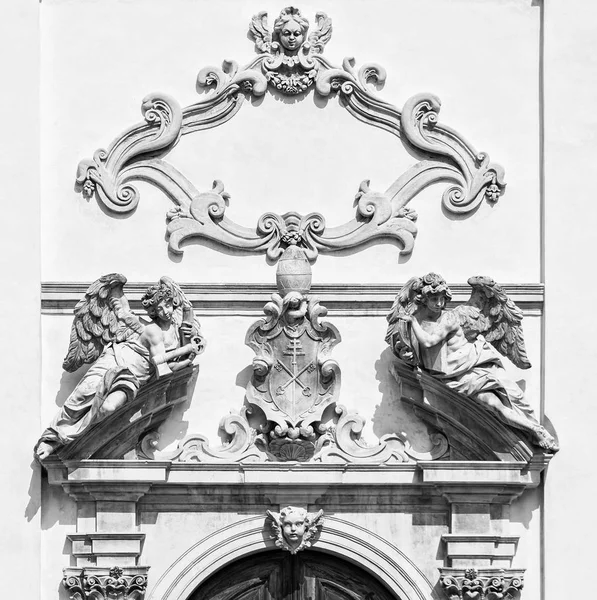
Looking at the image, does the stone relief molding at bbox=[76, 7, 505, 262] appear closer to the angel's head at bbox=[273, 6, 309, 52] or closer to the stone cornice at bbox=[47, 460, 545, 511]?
the angel's head at bbox=[273, 6, 309, 52]

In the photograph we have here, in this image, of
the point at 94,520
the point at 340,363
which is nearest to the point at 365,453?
the point at 340,363

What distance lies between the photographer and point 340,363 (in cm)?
1622

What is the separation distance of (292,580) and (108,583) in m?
1.26

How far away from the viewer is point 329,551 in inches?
631

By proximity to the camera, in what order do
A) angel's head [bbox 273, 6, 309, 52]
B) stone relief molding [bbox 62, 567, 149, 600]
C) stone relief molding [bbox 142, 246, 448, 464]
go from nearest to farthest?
1. stone relief molding [bbox 62, 567, 149, 600]
2. stone relief molding [bbox 142, 246, 448, 464]
3. angel's head [bbox 273, 6, 309, 52]

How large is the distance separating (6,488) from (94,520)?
626mm

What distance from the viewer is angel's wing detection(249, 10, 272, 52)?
54.3 feet

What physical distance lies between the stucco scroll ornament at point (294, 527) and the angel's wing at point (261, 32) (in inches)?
127

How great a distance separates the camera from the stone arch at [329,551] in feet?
52.3

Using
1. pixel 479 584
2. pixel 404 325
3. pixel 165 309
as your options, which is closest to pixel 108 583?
pixel 165 309

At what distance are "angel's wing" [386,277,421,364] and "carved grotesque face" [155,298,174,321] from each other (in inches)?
57.8

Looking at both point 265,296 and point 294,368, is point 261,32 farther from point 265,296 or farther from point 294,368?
point 294,368

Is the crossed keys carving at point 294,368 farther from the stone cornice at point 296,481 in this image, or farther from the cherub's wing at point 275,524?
the cherub's wing at point 275,524
